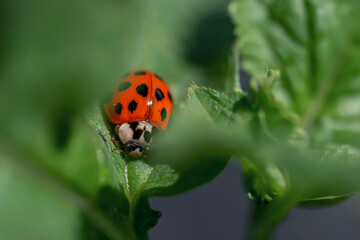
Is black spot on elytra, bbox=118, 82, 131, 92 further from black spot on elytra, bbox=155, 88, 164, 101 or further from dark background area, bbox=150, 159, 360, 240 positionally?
dark background area, bbox=150, 159, 360, 240

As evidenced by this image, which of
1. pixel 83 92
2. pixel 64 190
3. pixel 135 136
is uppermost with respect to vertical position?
pixel 135 136

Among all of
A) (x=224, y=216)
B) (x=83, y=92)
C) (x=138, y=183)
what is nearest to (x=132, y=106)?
(x=138, y=183)

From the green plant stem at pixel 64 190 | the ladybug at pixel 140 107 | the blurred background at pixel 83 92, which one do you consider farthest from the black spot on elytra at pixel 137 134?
the green plant stem at pixel 64 190

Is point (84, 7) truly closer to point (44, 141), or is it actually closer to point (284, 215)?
point (44, 141)

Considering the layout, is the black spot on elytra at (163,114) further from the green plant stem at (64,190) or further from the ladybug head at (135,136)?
the green plant stem at (64,190)

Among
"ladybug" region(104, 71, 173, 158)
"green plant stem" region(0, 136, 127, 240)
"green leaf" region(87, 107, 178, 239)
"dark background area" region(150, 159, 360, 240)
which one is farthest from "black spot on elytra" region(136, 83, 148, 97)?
"dark background area" region(150, 159, 360, 240)

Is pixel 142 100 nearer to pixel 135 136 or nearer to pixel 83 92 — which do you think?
pixel 135 136
